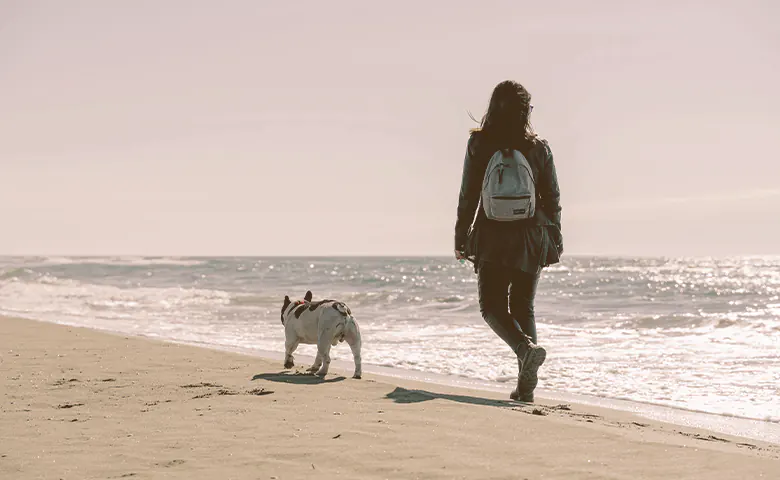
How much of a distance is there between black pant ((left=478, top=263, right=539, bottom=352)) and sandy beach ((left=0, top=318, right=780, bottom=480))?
19.4 inches

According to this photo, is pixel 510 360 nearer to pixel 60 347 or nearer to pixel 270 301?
pixel 60 347

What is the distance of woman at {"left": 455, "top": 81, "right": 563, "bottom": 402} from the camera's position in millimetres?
5227

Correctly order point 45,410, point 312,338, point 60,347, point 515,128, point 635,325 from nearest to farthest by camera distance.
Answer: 1. point 45,410
2. point 515,128
3. point 312,338
4. point 60,347
5. point 635,325

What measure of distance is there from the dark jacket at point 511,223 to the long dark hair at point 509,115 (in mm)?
40

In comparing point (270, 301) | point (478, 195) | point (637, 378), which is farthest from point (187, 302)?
point (478, 195)

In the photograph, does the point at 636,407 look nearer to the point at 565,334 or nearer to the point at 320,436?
the point at 320,436

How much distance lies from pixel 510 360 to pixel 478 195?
390 cm

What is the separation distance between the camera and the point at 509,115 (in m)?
5.28

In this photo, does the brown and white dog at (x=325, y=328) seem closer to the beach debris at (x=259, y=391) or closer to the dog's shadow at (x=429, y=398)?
the beach debris at (x=259, y=391)

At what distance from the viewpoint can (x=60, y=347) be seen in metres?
8.62

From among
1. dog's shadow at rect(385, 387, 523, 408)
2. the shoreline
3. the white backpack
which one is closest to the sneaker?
dog's shadow at rect(385, 387, 523, 408)

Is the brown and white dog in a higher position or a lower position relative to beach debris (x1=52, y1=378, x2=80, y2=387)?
higher

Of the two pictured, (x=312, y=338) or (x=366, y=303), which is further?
(x=366, y=303)

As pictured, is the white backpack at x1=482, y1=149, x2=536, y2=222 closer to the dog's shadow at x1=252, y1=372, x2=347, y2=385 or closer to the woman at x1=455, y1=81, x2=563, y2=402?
the woman at x1=455, y1=81, x2=563, y2=402
